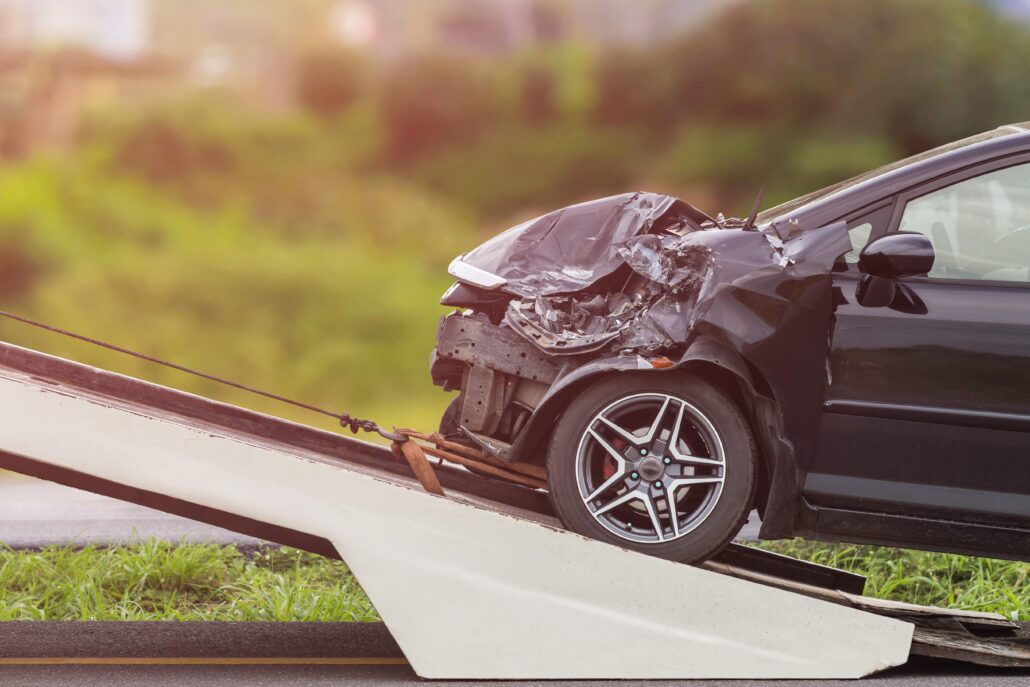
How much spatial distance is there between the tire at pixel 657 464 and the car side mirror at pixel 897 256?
71 centimetres

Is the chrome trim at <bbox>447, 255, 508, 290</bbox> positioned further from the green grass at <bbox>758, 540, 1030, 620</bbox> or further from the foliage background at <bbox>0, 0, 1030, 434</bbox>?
the foliage background at <bbox>0, 0, 1030, 434</bbox>

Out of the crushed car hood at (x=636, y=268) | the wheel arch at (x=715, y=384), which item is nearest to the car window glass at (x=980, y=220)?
the crushed car hood at (x=636, y=268)

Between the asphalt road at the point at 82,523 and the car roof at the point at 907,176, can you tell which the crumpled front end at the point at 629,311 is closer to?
the car roof at the point at 907,176

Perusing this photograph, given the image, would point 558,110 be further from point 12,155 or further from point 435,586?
point 435,586

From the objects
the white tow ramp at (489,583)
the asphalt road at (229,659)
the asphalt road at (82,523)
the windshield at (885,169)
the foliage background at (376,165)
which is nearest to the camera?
the white tow ramp at (489,583)

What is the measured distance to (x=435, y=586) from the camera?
422 cm

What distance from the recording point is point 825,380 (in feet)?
14.6

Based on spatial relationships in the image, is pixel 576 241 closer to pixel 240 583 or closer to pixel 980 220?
pixel 980 220

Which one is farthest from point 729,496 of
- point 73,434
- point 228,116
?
point 228,116

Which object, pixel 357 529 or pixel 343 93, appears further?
pixel 343 93

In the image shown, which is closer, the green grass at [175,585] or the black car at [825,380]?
the black car at [825,380]

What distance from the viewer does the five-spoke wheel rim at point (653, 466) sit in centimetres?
449

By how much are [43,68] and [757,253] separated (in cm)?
891

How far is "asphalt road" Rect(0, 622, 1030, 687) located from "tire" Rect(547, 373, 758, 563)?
56 centimetres
